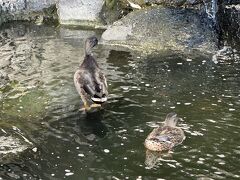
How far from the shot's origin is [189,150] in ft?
31.1

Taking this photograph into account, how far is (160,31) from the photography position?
1766cm

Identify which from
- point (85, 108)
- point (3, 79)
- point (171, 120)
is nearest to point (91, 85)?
point (85, 108)

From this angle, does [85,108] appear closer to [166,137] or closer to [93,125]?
[93,125]

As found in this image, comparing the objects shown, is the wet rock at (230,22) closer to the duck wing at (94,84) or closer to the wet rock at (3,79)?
the duck wing at (94,84)

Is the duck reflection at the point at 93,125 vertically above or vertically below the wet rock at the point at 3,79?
below

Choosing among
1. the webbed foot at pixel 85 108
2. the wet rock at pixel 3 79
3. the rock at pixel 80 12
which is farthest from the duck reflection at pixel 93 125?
the rock at pixel 80 12

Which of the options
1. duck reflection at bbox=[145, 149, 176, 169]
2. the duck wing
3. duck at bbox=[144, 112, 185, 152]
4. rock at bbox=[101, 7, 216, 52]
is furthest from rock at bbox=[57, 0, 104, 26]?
duck reflection at bbox=[145, 149, 176, 169]

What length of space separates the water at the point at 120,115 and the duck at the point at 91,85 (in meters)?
0.30

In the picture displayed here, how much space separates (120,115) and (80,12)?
9.93 metres

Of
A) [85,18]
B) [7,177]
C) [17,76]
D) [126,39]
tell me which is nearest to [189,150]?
[7,177]

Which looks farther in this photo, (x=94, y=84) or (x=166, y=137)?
(x=94, y=84)

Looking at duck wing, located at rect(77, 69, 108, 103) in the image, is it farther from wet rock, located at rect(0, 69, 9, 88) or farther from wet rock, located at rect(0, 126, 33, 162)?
wet rock, located at rect(0, 69, 9, 88)

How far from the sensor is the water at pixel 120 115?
8.97 m

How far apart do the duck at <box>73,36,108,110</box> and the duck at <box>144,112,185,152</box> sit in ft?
5.79
